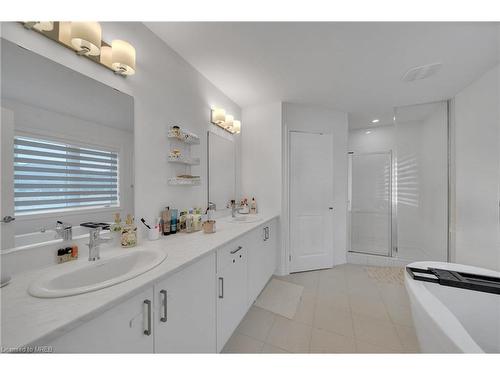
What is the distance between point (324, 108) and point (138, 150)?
2713mm

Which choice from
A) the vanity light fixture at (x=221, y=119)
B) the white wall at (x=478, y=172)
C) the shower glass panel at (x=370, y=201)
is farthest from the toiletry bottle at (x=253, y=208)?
the white wall at (x=478, y=172)

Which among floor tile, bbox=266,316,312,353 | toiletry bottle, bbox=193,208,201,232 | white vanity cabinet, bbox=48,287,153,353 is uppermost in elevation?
toiletry bottle, bbox=193,208,201,232

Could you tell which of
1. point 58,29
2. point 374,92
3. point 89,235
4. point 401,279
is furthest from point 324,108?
point 89,235

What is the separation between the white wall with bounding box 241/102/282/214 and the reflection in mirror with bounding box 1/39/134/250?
1.79 meters

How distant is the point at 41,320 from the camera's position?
0.56 meters

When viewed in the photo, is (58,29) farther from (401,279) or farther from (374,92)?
(401,279)

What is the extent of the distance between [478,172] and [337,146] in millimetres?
1550

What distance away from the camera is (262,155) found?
2.80 meters

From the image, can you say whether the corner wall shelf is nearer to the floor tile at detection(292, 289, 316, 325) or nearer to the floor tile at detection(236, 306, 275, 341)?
the floor tile at detection(236, 306, 275, 341)

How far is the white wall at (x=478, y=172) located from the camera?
1.87 m

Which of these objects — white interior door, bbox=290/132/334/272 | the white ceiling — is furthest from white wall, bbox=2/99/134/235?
white interior door, bbox=290/132/334/272

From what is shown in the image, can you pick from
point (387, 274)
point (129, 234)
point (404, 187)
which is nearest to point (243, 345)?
point (129, 234)

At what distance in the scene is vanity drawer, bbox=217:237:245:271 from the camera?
133cm

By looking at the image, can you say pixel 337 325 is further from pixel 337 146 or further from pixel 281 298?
pixel 337 146
